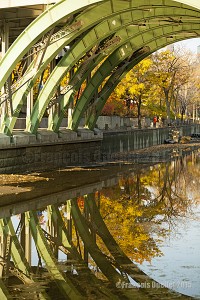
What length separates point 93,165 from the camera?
3097cm

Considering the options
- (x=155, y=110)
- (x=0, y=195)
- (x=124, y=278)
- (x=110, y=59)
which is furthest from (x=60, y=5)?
(x=155, y=110)

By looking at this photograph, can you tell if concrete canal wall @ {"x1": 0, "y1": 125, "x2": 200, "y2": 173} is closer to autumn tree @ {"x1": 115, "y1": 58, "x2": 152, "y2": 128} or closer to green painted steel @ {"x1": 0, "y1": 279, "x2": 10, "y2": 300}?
autumn tree @ {"x1": 115, "y1": 58, "x2": 152, "y2": 128}

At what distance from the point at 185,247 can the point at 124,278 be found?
8.55ft

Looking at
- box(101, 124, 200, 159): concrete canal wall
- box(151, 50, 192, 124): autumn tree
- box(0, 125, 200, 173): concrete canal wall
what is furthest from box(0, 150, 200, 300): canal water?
box(151, 50, 192, 124): autumn tree

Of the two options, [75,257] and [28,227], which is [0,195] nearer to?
[28,227]

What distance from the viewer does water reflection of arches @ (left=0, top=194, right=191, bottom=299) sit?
28.7 ft

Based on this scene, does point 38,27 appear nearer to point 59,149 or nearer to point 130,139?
point 59,149

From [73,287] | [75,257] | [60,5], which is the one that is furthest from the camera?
[60,5]

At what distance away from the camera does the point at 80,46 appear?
94.6ft

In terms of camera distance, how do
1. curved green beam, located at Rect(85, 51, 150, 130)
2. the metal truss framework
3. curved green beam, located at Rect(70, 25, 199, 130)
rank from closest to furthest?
the metal truss framework < curved green beam, located at Rect(70, 25, 199, 130) < curved green beam, located at Rect(85, 51, 150, 130)

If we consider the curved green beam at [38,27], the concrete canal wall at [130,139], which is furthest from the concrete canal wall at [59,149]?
the curved green beam at [38,27]

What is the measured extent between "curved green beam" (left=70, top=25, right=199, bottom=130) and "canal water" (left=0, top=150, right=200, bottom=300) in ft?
41.7

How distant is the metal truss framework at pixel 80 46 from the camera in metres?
24.1

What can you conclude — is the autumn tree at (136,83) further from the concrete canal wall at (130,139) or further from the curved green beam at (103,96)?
the curved green beam at (103,96)
